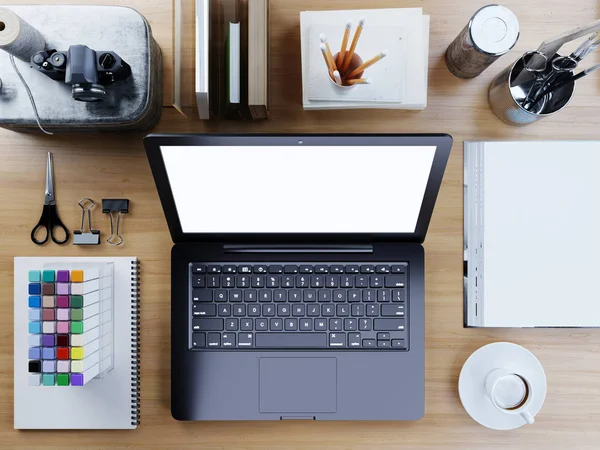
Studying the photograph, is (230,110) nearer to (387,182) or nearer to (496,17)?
(387,182)

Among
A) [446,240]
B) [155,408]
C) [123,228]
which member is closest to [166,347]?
[155,408]

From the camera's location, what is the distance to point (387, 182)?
25.6 inches

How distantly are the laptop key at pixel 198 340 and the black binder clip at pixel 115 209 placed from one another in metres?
0.21

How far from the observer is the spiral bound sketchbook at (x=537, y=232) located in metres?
0.74

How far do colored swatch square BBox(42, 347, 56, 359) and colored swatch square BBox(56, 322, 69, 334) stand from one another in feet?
0.09

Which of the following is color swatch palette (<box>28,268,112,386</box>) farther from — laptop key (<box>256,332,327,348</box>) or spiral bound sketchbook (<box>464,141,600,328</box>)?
spiral bound sketchbook (<box>464,141,600,328</box>)

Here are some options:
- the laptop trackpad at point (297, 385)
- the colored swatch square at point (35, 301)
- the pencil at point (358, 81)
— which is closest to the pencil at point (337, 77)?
the pencil at point (358, 81)

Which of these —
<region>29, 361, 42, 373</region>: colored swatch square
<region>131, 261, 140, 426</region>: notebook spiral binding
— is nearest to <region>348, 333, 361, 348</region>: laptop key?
<region>131, 261, 140, 426</region>: notebook spiral binding

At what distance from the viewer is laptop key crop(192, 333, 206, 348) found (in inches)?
28.0

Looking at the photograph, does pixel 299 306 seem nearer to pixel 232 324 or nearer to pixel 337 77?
pixel 232 324

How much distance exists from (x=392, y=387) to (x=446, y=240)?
26cm

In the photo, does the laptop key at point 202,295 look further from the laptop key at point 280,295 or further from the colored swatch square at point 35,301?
the colored swatch square at point 35,301

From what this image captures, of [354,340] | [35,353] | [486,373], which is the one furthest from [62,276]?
[486,373]

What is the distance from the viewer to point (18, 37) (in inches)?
21.6
